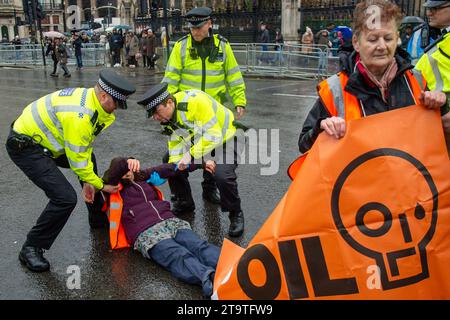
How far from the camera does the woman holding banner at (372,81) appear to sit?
2.62m

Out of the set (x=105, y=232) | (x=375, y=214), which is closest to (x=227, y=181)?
(x=105, y=232)

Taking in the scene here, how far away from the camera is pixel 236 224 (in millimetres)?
4746

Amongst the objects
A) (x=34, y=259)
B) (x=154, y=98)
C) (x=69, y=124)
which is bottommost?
(x=34, y=259)

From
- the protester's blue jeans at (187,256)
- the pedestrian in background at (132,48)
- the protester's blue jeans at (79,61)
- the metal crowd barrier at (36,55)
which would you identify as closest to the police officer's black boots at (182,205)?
the protester's blue jeans at (187,256)

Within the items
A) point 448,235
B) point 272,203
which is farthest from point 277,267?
point 272,203

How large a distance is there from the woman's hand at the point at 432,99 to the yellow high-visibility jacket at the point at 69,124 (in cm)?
236

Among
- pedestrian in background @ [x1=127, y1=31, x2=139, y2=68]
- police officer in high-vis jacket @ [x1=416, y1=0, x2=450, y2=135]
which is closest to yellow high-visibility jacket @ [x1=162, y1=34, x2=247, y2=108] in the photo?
police officer in high-vis jacket @ [x1=416, y1=0, x2=450, y2=135]

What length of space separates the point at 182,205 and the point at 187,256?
144cm

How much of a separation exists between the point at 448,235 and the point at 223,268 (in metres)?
1.37

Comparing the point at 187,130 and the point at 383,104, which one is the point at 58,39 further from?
the point at 383,104

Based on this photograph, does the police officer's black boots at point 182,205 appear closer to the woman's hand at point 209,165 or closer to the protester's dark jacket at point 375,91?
the woman's hand at point 209,165

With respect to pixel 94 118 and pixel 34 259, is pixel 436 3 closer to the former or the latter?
pixel 94 118

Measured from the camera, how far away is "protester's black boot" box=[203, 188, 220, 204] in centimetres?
561

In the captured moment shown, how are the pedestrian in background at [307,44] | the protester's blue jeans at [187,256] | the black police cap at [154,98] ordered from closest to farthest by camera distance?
the protester's blue jeans at [187,256] → the black police cap at [154,98] → the pedestrian in background at [307,44]
